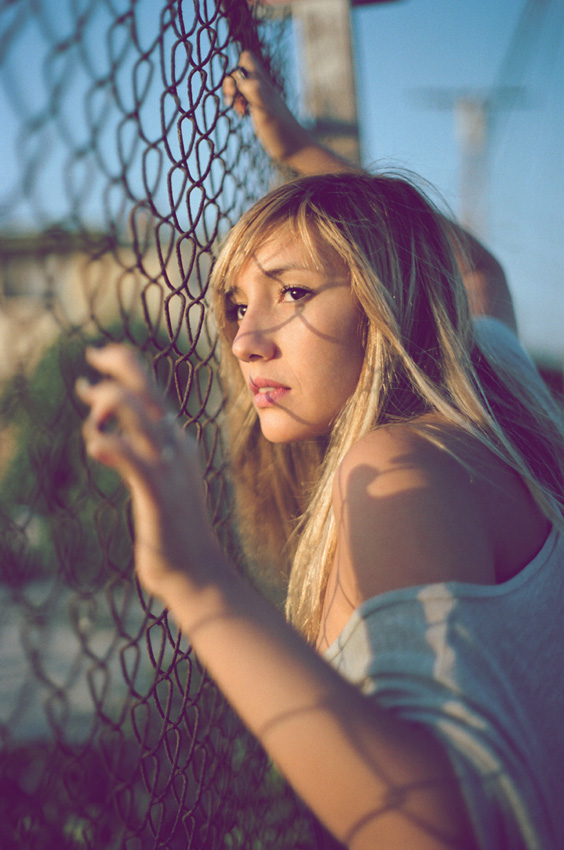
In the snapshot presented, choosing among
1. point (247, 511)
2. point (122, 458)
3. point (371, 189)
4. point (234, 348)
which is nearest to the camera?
point (122, 458)

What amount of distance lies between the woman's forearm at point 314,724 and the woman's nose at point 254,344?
2.01ft

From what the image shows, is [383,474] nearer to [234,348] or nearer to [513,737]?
[513,737]

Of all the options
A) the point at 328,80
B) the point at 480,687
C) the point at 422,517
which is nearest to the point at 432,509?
the point at 422,517

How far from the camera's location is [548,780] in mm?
845

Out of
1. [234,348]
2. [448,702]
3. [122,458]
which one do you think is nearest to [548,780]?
[448,702]

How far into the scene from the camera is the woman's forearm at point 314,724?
2.11ft

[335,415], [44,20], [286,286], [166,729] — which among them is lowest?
[166,729]

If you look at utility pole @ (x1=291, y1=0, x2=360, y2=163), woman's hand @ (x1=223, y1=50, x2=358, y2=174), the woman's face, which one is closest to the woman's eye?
the woman's face

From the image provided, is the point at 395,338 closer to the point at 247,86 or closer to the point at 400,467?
the point at 400,467

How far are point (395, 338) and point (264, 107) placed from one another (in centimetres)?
85

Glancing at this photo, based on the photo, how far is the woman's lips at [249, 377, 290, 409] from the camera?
121 cm

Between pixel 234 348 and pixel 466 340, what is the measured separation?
19.2 inches

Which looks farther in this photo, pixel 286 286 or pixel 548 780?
pixel 286 286

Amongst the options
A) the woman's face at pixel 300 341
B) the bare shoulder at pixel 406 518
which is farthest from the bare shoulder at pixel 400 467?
the woman's face at pixel 300 341
